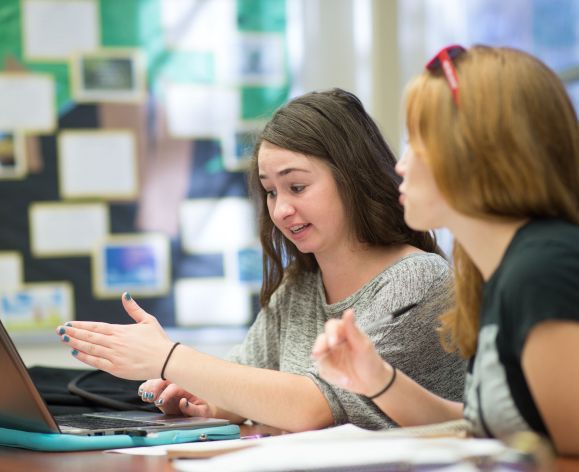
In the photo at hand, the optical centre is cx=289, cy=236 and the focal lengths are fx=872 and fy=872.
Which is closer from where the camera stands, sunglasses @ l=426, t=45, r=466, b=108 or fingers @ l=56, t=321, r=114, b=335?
sunglasses @ l=426, t=45, r=466, b=108

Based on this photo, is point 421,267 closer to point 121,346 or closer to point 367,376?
point 367,376

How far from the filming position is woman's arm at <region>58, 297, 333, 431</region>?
4.78 ft

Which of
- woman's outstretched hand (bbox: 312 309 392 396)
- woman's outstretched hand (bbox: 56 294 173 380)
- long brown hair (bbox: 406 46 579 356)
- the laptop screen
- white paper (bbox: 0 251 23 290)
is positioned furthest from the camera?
white paper (bbox: 0 251 23 290)

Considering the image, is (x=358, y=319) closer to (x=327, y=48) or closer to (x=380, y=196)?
(x=380, y=196)

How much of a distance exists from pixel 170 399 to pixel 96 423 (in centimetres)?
21

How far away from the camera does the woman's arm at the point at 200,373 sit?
146 cm

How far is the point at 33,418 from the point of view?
1.37 meters

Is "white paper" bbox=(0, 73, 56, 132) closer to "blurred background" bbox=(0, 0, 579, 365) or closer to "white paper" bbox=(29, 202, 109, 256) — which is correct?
"blurred background" bbox=(0, 0, 579, 365)

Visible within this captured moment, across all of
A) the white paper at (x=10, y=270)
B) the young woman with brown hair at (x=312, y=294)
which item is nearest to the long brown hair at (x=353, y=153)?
the young woman with brown hair at (x=312, y=294)

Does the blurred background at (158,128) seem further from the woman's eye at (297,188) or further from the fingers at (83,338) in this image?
the fingers at (83,338)

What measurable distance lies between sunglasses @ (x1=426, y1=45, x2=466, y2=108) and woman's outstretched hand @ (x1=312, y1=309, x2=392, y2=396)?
1.02 feet

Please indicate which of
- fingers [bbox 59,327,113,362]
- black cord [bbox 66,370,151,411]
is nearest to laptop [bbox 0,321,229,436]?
fingers [bbox 59,327,113,362]

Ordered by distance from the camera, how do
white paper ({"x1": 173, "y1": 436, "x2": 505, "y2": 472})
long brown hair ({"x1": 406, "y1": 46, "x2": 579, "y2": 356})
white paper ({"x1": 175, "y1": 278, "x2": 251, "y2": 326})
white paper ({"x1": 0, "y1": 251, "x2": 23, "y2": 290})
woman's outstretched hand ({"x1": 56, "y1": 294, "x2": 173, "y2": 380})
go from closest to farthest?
1. white paper ({"x1": 173, "y1": 436, "x2": 505, "y2": 472})
2. long brown hair ({"x1": 406, "y1": 46, "x2": 579, "y2": 356})
3. woman's outstretched hand ({"x1": 56, "y1": 294, "x2": 173, "y2": 380})
4. white paper ({"x1": 0, "y1": 251, "x2": 23, "y2": 290})
5. white paper ({"x1": 175, "y1": 278, "x2": 251, "y2": 326})

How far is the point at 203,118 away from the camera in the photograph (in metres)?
3.54
